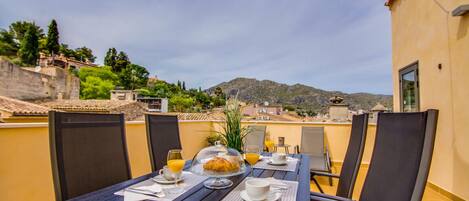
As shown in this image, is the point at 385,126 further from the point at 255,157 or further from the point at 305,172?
the point at 255,157

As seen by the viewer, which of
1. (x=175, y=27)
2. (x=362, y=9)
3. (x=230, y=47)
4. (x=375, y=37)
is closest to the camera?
(x=362, y=9)

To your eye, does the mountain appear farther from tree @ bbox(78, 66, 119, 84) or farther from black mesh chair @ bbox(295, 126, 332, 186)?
tree @ bbox(78, 66, 119, 84)

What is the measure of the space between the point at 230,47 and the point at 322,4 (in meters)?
5.57

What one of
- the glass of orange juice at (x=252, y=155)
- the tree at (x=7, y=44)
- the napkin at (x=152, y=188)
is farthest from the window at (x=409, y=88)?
the tree at (x=7, y=44)

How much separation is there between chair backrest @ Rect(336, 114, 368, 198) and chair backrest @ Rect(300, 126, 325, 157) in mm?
2885

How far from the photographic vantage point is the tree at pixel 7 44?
21138 millimetres

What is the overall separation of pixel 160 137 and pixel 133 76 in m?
36.6

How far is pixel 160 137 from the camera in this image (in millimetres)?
2164

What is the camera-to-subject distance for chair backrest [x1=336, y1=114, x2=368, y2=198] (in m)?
1.67

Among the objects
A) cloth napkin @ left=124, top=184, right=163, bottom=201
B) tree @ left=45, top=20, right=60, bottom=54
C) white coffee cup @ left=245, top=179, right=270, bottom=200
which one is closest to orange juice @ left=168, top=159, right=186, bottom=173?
cloth napkin @ left=124, top=184, right=163, bottom=201

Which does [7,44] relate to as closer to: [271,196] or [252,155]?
[252,155]

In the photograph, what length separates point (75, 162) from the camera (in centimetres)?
131

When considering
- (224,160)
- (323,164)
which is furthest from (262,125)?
(224,160)

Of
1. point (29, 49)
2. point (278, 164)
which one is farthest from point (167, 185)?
point (29, 49)
